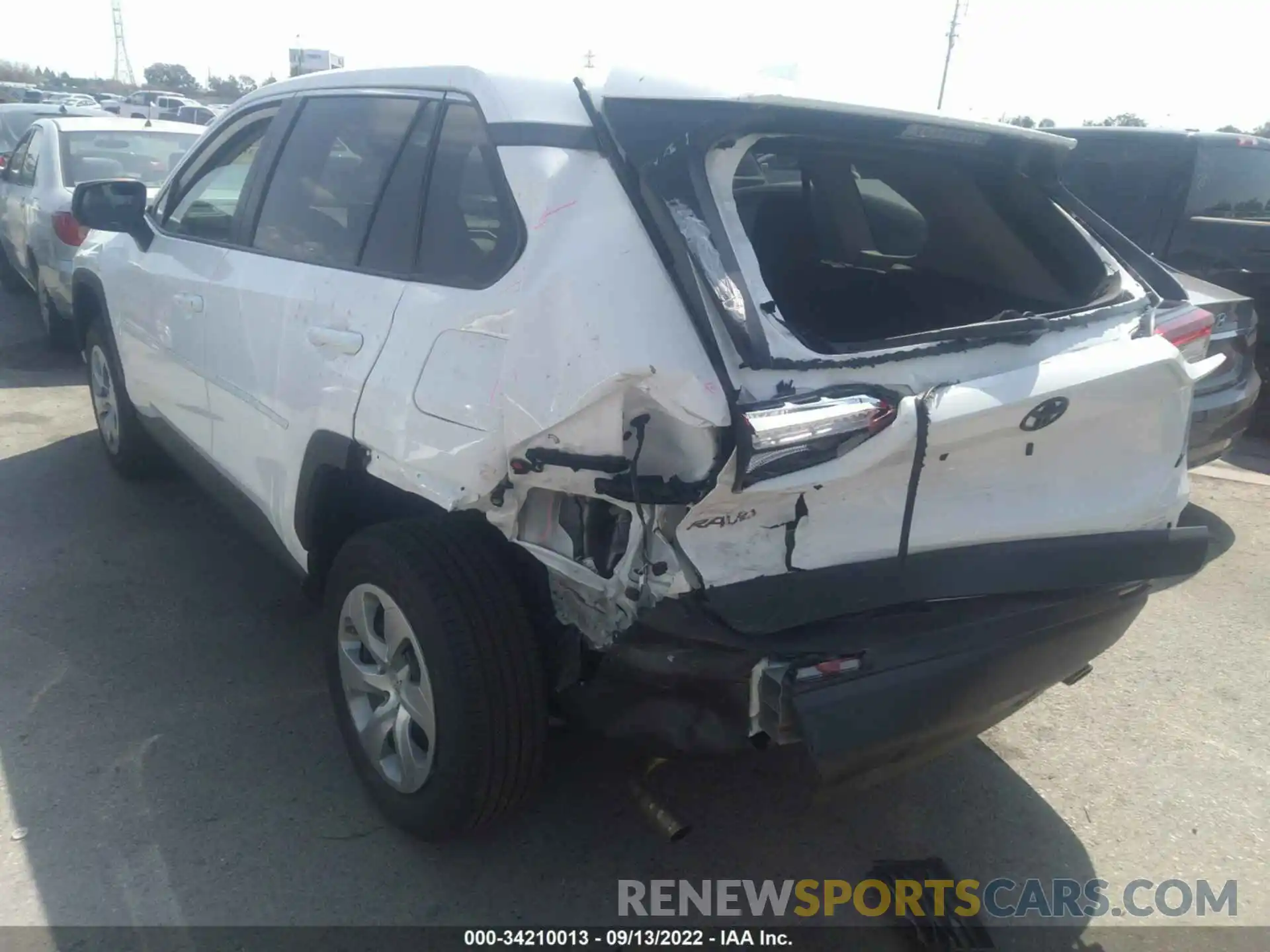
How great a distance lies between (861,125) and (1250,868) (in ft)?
7.31

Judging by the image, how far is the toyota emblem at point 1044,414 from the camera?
87.6 inches

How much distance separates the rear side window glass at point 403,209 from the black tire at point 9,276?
9.06 m

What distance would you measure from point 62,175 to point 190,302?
16.7 feet

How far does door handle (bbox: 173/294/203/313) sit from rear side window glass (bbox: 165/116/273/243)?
22 centimetres

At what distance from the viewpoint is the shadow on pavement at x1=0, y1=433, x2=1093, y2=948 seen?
2.56 meters

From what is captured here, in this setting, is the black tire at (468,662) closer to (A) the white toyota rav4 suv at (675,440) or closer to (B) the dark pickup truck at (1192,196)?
(A) the white toyota rav4 suv at (675,440)

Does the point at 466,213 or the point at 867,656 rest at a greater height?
the point at 466,213

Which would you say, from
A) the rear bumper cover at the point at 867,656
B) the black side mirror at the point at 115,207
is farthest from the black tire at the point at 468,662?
the black side mirror at the point at 115,207

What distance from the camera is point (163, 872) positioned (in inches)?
103

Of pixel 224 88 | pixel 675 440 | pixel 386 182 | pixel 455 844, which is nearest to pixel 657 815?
pixel 455 844

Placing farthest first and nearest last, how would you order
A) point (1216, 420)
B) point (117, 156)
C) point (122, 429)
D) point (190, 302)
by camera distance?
point (117, 156)
point (122, 429)
point (1216, 420)
point (190, 302)

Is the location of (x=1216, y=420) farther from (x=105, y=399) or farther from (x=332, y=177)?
(x=105, y=399)

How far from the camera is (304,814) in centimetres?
284

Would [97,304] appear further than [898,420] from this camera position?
Yes
